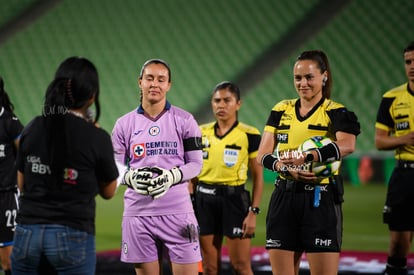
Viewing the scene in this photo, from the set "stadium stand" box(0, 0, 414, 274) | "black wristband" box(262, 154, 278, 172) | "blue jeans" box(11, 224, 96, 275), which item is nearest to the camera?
"blue jeans" box(11, 224, 96, 275)

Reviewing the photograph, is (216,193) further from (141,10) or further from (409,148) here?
(141,10)

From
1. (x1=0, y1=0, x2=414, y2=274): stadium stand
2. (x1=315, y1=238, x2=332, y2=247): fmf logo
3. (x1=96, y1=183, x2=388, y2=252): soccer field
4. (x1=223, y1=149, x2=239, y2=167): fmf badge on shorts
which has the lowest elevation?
(x1=96, y1=183, x2=388, y2=252): soccer field

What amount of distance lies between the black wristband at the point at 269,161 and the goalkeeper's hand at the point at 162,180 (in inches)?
21.8

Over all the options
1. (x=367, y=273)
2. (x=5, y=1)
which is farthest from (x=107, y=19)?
(x=367, y=273)

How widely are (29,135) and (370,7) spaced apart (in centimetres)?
1732

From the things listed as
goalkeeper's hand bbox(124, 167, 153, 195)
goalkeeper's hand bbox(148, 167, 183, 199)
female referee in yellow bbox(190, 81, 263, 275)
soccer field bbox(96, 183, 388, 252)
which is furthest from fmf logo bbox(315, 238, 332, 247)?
soccer field bbox(96, 183, 388, 252)

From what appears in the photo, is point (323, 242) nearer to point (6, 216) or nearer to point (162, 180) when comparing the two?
point (162, 180)

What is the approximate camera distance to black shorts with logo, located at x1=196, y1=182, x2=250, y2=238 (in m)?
5.83

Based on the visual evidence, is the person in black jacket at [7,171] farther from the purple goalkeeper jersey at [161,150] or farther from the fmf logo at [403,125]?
the fmf logo at [403,125]

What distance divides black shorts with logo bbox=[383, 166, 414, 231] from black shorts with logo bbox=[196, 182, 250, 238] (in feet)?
3.96

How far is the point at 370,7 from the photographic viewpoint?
63.8ft

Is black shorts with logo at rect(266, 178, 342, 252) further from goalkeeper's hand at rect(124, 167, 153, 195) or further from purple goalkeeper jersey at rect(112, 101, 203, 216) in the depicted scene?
goalkeeper's hand at rect(124, 167, 153, 195)

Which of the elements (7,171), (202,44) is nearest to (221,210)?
(7,171)

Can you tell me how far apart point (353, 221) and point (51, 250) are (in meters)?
7.89
